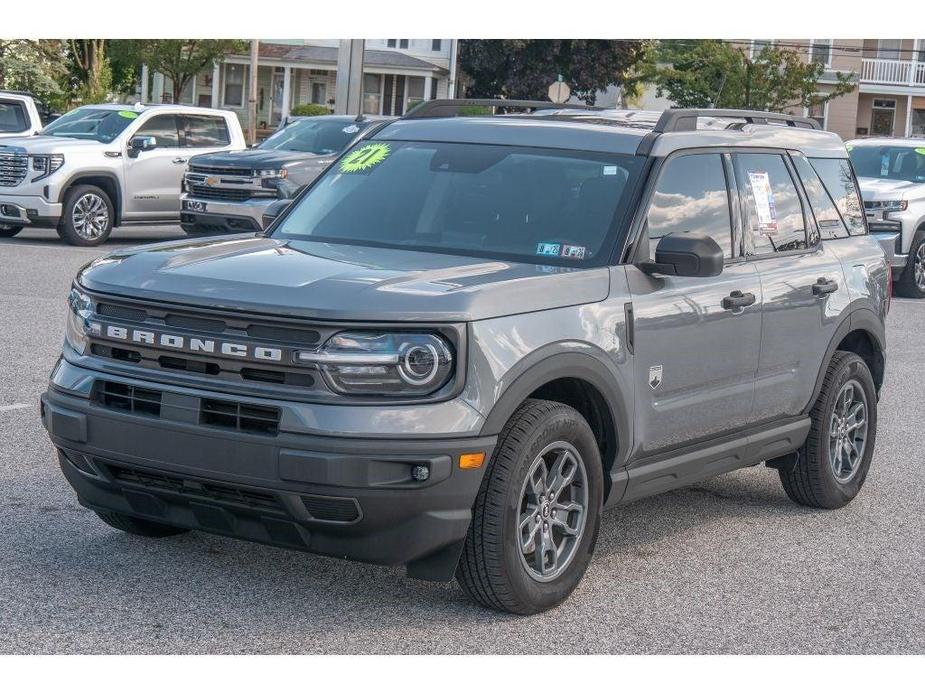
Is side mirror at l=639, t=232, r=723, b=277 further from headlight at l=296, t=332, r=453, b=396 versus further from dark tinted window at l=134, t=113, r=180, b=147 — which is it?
dark tinted window at l=134, t=113, r=180, b=147

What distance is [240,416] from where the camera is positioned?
4.87 metres

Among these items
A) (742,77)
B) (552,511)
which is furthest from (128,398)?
(742,77)

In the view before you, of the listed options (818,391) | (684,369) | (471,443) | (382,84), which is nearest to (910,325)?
(818,391)

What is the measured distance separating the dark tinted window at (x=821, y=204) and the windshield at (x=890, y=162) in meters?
12.8

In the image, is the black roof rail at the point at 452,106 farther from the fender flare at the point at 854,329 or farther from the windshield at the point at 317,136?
the windshield at the point at 317,136

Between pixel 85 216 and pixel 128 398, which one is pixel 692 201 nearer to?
pixel 128 398

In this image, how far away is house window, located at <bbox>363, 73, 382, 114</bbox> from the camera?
70438 millimetres

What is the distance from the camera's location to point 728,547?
6.59 metres

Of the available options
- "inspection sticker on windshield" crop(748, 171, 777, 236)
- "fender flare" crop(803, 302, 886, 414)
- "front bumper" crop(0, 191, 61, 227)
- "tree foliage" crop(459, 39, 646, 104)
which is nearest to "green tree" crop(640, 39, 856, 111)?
"tree foliage" crop(459, 39, 646, 104)

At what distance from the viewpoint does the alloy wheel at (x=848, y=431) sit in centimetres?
743

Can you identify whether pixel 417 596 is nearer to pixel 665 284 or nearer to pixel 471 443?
pixel 471 443

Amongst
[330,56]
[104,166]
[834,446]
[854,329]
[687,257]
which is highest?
[330,56]

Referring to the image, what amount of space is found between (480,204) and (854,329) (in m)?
2.33

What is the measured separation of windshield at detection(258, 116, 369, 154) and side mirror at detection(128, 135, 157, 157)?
1508 mm
